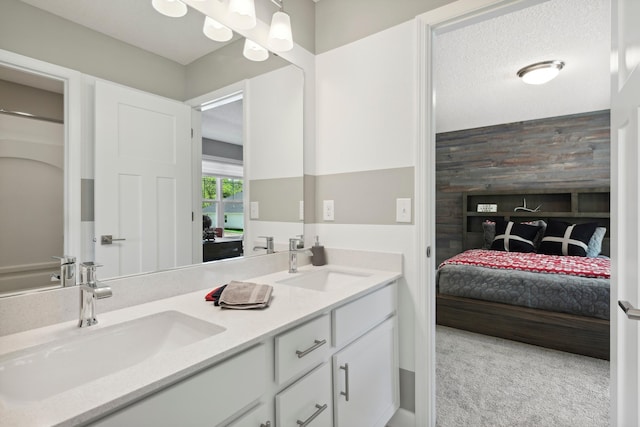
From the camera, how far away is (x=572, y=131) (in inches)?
164

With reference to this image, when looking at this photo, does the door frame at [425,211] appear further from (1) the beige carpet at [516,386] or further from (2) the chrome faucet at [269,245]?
(2) the chrome faucet at [269,245]

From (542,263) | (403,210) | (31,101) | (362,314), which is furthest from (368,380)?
(542,263)

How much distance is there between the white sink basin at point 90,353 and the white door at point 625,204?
1248 mm

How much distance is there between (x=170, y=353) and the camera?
2.50ft

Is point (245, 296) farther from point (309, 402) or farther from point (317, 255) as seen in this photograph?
point (317, 255)

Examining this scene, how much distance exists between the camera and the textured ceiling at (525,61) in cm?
216

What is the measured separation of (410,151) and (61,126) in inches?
57.0

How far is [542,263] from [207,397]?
3469 mm

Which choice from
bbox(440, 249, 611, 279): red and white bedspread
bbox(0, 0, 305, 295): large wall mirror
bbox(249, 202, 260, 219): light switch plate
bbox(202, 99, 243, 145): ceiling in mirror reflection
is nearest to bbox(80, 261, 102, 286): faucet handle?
bbox(0, 0, 305, 295): large wall mirror

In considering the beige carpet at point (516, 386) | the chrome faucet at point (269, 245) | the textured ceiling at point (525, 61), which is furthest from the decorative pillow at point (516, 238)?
the chrome faucet at point (269, 245)

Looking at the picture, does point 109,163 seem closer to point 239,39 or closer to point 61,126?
point 61,126

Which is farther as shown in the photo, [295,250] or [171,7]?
[295,250]

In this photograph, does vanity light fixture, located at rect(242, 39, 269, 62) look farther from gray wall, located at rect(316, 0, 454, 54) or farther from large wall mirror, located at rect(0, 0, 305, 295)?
gray wall, located at rect(316, 0, 454, 54)

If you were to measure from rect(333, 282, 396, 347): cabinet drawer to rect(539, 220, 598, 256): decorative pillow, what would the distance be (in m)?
3.25
